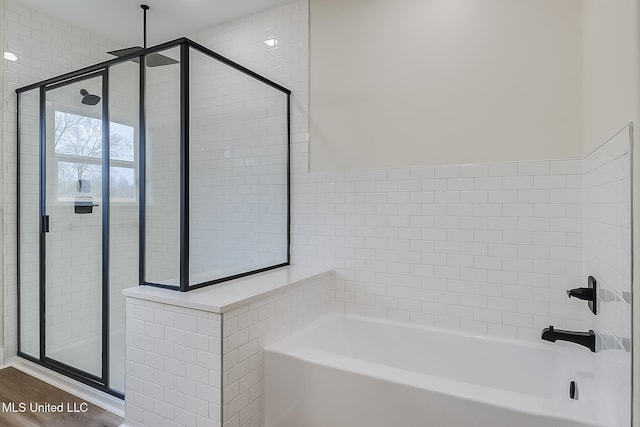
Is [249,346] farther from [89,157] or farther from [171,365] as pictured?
[89,157]

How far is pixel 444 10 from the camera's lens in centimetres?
234

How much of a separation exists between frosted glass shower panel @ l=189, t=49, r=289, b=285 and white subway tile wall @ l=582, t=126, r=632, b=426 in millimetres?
1931

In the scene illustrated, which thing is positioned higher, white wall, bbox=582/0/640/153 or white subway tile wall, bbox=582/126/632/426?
white wall, bbox=582/0/640/153

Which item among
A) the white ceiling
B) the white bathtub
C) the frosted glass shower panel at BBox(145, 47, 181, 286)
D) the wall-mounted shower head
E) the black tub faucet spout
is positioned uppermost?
the white ceiling

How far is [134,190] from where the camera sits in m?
2.29

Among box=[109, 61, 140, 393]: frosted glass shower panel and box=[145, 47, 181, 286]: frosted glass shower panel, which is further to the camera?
box=[109, 61, 140, 393]: frosted glass shower panel

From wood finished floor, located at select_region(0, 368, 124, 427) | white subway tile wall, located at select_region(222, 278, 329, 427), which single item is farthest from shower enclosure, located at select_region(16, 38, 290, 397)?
white subway tile wall, located at select_region(222, 278, 329, 427)

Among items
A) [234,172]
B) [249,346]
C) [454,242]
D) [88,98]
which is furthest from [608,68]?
[88,98]

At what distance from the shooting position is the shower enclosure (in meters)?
2.11

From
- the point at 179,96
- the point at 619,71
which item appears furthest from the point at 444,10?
the point at 179,96

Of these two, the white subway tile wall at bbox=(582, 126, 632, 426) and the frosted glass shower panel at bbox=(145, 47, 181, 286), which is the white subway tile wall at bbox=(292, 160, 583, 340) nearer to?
the white subway tile wall at bbox=(582, 126, 632, 426)

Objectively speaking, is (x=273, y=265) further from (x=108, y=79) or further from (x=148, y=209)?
(x=108, y=79)

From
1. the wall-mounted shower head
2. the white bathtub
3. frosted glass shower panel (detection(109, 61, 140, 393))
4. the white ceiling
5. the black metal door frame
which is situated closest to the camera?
the white bathtub

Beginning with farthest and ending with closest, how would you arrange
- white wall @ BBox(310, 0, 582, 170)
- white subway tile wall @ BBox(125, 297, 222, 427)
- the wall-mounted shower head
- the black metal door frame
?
1. the wall-mounted shower head
2. the black metal door frame
3. white wall @ BBox(310, 0, 582, 170)
4. white subway tile wall @ BBox(125, 297, 222, 427)
